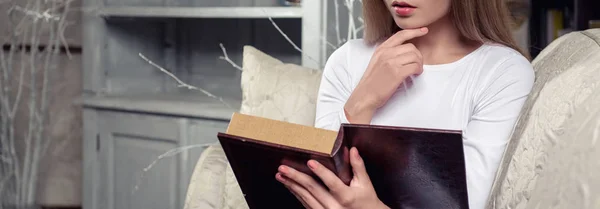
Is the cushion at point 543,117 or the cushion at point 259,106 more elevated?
the cushion at point 543,117

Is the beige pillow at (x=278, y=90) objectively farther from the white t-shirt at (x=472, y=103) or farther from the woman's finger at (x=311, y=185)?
the woman's finger at (x=311, y=185)

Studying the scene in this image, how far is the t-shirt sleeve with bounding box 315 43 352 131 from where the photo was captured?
1.43 m

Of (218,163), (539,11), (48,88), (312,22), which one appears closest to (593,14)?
(539,11)

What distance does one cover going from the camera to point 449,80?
1.31 metres

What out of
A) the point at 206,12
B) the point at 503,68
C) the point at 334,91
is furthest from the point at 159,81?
the point at 503,68

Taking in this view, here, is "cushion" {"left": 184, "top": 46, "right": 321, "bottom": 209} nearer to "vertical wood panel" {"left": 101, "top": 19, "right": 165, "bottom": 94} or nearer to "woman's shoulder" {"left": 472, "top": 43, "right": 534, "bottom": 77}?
"woman's shoulder" {"left": 472, "top": 43, "right": 534, "bottom": 77}

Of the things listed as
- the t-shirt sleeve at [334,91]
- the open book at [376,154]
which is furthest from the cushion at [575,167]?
the t-shirt sleeve at [334,91]

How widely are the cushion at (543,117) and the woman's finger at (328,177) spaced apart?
7.8 inches

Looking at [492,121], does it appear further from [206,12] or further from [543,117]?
[206,12]

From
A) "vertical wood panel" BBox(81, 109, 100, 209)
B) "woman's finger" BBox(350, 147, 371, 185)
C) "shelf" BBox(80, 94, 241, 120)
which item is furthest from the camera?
"vertical wood panel" BBox(81, 109, 100, 209)

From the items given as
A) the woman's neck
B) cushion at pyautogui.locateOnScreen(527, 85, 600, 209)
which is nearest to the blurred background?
the woman's neck

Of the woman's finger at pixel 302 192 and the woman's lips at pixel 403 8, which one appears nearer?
the woman's finger at pixel 302 192

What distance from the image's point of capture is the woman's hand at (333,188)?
3.55 feet

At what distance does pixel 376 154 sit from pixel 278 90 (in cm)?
66
